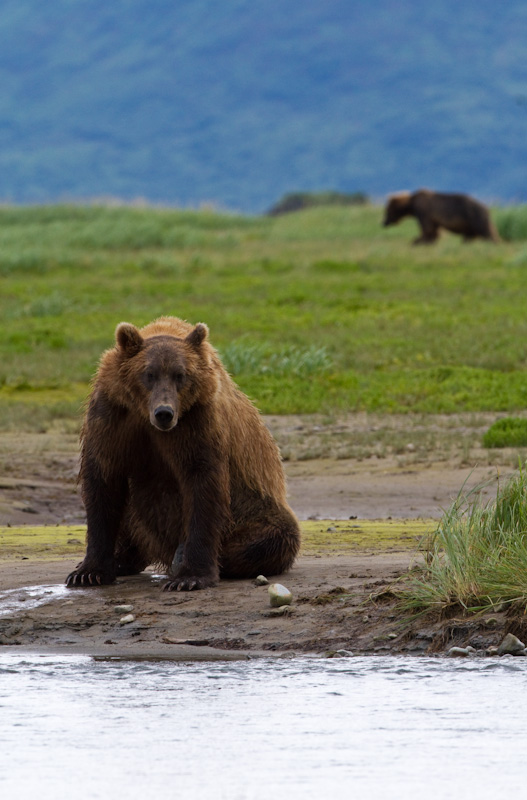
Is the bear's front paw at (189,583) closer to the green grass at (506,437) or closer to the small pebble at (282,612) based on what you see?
the small pebble at (282,612)

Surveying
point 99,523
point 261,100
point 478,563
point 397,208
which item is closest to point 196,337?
point 99,523

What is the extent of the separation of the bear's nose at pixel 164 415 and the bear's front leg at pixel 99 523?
0.59m

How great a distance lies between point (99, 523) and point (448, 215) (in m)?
27.8

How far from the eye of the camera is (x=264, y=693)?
5.69 meters

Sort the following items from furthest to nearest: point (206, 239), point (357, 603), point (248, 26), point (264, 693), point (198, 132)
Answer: point (248, 26) → point (198, 132) → point (206, 239) → point (357, 603) → point (264, 693)

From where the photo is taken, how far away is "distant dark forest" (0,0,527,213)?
15338 centimetres

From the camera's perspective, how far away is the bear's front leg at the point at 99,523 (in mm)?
7203

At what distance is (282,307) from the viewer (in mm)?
21812

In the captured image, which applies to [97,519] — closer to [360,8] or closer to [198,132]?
[198,132]

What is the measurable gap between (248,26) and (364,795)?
18356 cm

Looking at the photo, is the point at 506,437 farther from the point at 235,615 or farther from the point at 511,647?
the point at 511,647

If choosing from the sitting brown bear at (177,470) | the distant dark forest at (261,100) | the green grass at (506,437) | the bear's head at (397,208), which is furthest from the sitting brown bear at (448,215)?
the distant dark forest at (261,100)

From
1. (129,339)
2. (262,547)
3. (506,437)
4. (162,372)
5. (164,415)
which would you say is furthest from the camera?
(506,437)

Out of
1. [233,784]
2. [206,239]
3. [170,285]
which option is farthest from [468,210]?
[233,784]
